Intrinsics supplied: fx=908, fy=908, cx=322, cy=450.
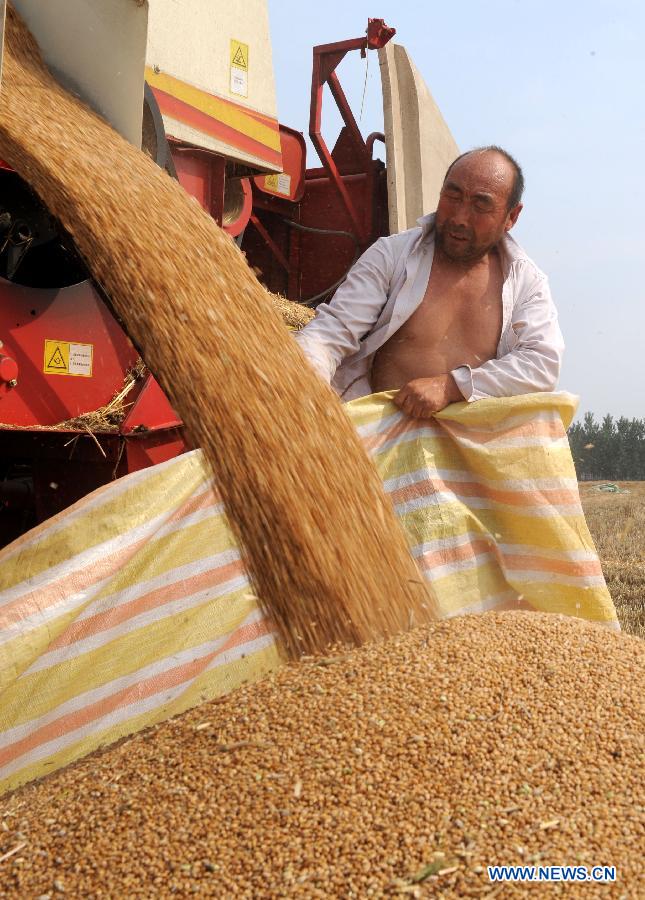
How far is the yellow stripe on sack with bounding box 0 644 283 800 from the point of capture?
71.2 inches

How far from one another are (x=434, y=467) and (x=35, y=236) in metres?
1.26

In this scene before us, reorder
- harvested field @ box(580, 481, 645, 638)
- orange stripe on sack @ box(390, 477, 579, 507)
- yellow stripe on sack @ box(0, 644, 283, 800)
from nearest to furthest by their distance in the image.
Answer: yellow stripe on sack @ box(0, 644, 283, 800) < orange stripe on sack @ box(390, 477, 579, 507) < harvested field @ box(580, 481, 645, 638)

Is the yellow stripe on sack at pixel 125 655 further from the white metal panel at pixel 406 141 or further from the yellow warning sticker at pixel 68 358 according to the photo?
the white metal panel at pixel 406 141

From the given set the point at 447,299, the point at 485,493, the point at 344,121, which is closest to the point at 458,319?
the point at 447,299

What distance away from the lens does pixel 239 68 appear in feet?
11.8

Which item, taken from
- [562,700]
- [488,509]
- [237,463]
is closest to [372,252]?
[488,509]

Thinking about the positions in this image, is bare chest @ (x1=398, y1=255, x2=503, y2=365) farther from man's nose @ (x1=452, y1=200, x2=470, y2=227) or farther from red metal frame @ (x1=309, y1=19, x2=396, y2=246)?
red metal frame @ (x1=309, y1=19, x2=396, y2=246)

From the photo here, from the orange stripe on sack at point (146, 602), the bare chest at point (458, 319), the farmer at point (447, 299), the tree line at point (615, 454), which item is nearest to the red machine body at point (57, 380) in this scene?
the farmer at point (447, 299)

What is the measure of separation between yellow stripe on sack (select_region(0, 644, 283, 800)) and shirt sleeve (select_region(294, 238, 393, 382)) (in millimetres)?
928

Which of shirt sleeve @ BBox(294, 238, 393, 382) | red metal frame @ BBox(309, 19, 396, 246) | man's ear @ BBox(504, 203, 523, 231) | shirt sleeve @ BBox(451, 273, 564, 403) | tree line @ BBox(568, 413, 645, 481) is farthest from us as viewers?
tree line @ BBox(568, 413, 645, 481)

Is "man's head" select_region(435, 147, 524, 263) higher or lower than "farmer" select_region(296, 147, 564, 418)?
higher

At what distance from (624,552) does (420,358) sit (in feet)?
12.2

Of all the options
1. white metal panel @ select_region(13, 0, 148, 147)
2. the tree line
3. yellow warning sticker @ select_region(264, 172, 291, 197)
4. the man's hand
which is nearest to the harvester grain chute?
white metal panel @ select_region(13, 0, 148, 147)

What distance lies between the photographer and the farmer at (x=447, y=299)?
273cm
